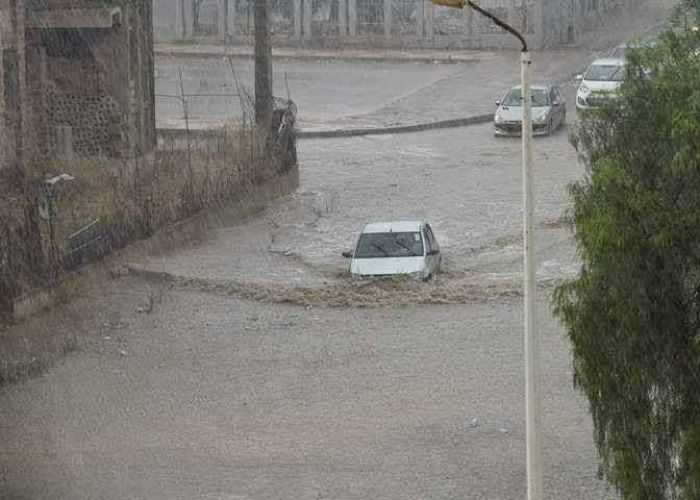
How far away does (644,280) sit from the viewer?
1126 cm

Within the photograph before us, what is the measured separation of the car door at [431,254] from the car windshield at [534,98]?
12436mm

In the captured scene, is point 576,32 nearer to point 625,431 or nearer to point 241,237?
point 241,237

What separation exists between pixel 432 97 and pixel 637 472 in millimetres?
33811

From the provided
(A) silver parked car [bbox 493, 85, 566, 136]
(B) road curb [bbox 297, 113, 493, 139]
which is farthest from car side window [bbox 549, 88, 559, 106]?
(B) road curb [bbox 297, 113, 493, 139]

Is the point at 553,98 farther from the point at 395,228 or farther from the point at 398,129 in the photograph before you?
the point at 395,228

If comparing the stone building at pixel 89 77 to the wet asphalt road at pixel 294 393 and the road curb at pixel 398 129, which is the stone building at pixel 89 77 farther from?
the wet asphalt road at pixel 294 393

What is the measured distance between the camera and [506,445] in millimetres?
16953

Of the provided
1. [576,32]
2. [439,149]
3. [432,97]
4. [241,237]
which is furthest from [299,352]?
[576,32]

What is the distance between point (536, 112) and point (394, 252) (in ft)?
44.7

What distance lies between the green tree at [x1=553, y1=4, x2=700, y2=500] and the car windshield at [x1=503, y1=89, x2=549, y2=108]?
24988 mm

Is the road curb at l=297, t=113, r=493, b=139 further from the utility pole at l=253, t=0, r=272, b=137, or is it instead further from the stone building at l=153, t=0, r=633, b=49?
the stone building at l=153, t=0, r=633, b=49

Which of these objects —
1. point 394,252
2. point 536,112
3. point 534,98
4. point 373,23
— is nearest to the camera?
point 394,252

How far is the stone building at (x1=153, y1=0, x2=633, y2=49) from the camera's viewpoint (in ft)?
174

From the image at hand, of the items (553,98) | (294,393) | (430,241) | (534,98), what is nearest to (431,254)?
(430,241)
